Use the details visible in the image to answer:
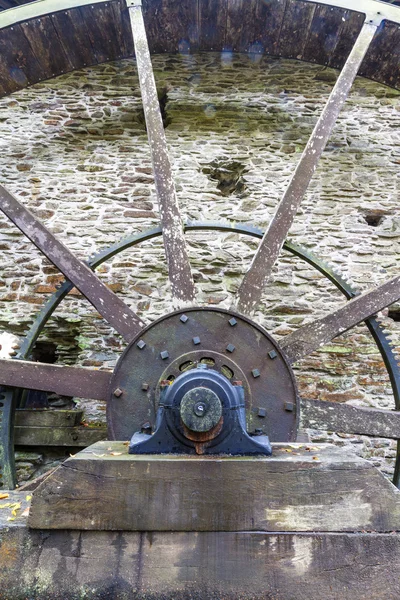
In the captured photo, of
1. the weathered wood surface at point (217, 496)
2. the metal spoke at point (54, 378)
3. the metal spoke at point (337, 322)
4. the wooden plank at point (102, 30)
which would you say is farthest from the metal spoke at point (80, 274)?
the wooden plank at point (102, 30)

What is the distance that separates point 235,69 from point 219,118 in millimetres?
675

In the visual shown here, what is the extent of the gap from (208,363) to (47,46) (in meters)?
3.13

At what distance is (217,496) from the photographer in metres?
1.62

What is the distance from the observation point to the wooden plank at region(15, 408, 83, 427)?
3689mm

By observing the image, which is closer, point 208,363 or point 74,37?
point 208,363

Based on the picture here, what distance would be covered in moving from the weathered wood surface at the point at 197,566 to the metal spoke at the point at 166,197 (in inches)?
61.9

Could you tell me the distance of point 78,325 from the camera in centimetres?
466

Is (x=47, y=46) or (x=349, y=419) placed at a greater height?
(x=47, y=46)

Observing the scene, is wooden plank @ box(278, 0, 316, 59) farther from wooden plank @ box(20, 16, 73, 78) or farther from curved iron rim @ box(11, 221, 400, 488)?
curved iron rim @ box(11, 221, 400, 488)

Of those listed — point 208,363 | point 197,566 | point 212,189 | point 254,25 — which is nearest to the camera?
point 197,566

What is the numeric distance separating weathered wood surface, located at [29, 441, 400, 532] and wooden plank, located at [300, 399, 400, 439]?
1342 millimetres

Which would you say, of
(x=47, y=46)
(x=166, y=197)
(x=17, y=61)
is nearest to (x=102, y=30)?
Answer: (x=47, y=46)

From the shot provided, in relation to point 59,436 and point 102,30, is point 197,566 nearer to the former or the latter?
point 59,436

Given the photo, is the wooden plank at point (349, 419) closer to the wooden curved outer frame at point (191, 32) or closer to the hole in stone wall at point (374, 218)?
the hole in stone wall at point (374, 218)
